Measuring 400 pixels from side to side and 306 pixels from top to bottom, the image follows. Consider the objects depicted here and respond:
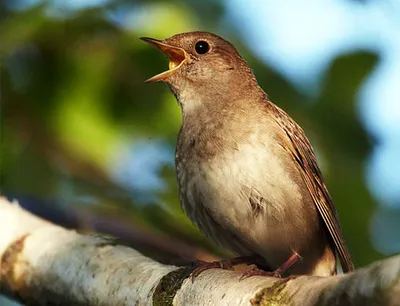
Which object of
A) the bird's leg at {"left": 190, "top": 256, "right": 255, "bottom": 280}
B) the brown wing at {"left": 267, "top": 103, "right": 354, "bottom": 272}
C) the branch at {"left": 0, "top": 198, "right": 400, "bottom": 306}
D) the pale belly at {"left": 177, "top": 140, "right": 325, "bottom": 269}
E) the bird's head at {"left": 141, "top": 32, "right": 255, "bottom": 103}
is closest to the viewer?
the branch at {"left": 0, "top": 198, "right": 400, "bottom": 306}

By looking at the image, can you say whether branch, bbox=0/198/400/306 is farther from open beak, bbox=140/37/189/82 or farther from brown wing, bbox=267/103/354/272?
open beak, bbox=140/37/189/82

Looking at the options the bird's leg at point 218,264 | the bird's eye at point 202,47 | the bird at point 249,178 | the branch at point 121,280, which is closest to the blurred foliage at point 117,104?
the bird's eye at point 202,47

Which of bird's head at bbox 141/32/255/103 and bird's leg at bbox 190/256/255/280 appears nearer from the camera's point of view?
bird's leg at bbox 190/256/255/280

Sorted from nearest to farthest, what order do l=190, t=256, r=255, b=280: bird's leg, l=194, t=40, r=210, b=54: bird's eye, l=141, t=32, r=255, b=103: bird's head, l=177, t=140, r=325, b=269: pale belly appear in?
1. l=190, t=256, r=255, b=280: bird's leg
2. l=177, t=140, r=325, b=269: pale belly
3. l=141, t=32, r=255, b=103: bird's head
4. l=194, t=40, r=210, b=54: bird's eye

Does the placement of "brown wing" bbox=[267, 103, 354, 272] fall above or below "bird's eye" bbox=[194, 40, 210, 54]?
below

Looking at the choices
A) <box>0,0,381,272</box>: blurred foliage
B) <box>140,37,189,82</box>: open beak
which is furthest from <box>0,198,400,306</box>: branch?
<box>140,37,189,82</box>: open beak

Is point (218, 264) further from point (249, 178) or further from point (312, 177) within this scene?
point (312, 177)

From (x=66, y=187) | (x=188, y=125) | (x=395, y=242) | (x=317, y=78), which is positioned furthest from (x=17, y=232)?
(x=395, y=242)
